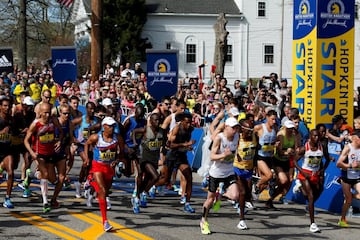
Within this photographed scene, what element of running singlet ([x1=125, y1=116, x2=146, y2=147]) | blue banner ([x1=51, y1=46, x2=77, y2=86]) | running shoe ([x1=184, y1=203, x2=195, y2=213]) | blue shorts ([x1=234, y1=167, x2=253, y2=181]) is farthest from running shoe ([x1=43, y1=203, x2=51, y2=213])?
blue banner ([x1=51, y1=46, x2=77, y2=86])

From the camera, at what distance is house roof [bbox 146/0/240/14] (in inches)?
2130

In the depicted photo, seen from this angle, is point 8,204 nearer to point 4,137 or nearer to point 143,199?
point 4,137

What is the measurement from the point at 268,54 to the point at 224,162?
46399mm

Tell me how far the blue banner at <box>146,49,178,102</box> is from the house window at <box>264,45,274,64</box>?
3959 cm

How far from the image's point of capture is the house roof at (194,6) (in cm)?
5409

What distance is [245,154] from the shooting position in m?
11.1

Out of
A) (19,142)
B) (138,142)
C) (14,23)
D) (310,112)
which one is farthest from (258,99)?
(14,23)

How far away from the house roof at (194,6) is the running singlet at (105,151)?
43.7 metres

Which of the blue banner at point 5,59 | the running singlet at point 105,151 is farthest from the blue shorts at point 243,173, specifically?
the blue banner at point 5,59

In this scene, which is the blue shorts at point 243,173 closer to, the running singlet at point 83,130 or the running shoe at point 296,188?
the running shoe at point 296,188

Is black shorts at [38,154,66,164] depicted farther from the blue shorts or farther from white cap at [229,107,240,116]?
white cap at [229,107,240,116]

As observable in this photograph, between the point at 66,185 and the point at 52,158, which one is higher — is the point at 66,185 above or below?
below

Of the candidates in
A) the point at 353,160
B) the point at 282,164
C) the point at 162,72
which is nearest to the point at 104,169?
the point at 282,164

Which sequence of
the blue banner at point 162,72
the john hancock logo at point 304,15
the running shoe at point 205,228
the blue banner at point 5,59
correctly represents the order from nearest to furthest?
the running shoe at point 205,228 → the john hancock logo at point 304,15 → the blue banner at point 162,72 → the blue banner at point 5,59
